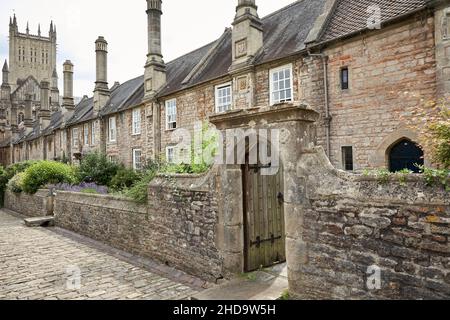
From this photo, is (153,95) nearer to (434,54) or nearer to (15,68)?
(434,54)

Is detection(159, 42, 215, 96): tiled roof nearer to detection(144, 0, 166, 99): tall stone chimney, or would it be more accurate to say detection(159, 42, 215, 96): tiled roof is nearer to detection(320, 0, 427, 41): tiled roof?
detection(144, 0, 166, 99): tall stone chimney

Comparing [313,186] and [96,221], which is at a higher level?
[313,186]

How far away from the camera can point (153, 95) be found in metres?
19.8

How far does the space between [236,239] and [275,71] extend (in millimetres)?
8652

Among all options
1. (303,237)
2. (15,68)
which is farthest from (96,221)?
(15,68)

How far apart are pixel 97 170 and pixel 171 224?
1248 cm

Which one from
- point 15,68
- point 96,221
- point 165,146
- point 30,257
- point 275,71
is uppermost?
point 15,68

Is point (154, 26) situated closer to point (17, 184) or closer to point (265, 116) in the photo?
point (17, 184)

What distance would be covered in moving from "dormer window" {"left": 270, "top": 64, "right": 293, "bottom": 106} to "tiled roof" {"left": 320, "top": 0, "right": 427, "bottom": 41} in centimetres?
178

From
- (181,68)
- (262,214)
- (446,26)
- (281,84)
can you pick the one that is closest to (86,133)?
(181,68)

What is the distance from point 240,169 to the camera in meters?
6.21

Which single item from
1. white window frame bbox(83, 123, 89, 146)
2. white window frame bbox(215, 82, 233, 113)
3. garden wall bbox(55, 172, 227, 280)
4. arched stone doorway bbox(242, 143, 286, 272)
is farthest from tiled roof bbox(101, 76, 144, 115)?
arched stone doorway bbox(242, 143, 286, 272)

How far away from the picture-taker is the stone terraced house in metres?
8.96

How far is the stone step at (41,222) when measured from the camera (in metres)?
13.8
